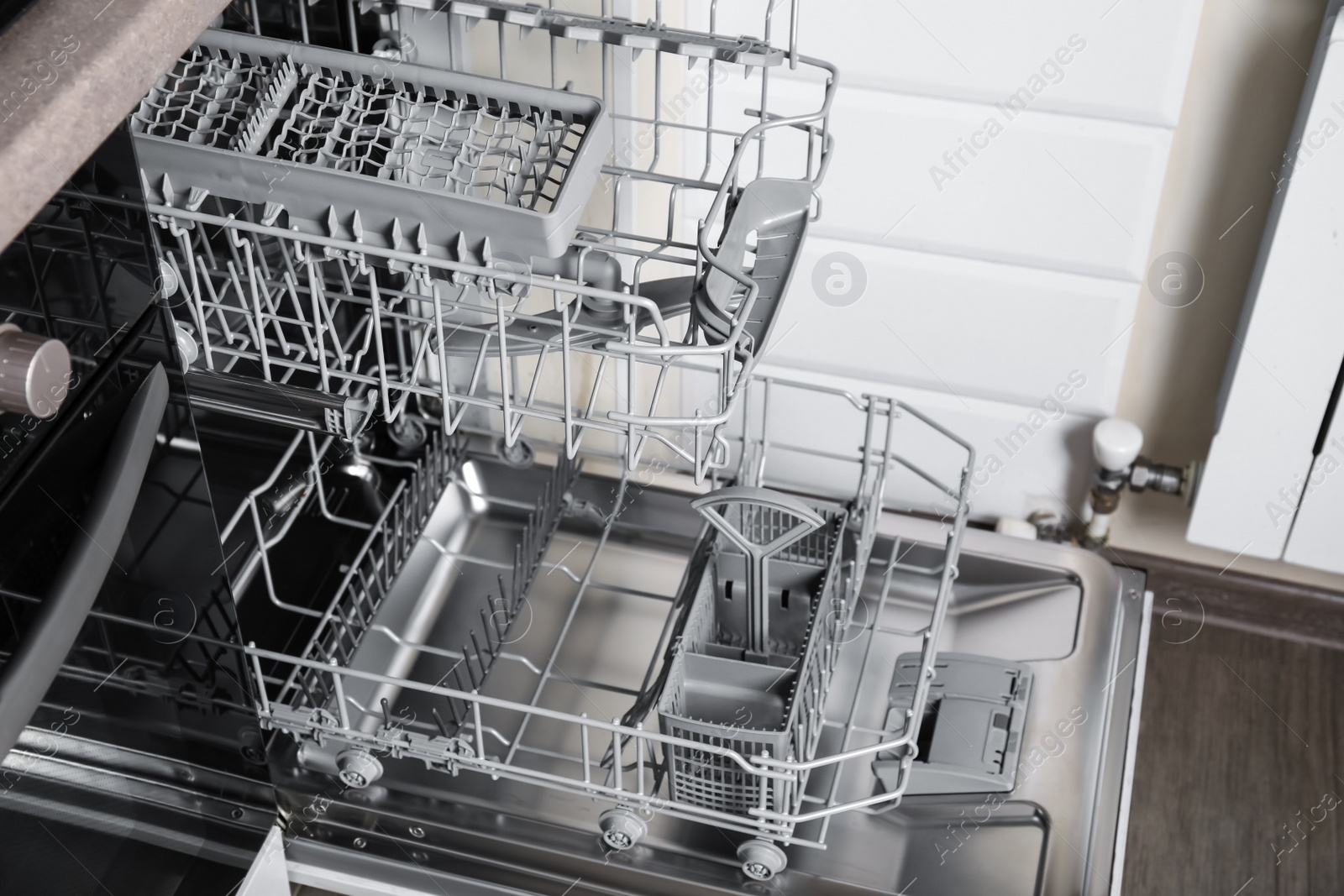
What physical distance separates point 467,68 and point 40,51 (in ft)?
2.21

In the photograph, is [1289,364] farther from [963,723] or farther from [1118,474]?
[963,723]

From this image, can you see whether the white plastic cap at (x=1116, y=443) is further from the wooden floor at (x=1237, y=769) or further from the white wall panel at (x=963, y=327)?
the wooden floor at (x=1237, y=769)

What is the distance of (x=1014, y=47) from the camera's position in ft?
4.34

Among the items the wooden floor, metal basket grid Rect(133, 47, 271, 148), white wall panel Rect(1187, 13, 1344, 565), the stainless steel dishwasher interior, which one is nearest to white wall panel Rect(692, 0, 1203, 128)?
white wall panel Rect(1187, 13, 1344, 565)

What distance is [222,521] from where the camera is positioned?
1047 millimetres

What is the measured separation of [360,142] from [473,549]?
1.75 feet

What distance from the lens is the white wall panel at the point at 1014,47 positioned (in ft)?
4.22

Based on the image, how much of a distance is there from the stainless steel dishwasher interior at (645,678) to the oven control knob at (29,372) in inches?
20.4

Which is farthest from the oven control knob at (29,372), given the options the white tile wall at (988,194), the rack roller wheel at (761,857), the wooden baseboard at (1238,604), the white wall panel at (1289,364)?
the wooden baseboard at (1238,604)

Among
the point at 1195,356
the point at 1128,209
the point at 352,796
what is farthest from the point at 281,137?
the point at 1195,356

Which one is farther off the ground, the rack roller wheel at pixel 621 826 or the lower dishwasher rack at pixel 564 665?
the lower dishwasher rack at pixel 564 665

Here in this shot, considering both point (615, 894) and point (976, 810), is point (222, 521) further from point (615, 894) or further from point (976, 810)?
point (976, 810)

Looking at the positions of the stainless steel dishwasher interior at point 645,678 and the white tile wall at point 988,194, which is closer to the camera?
the stainless steel dishwasher interior at point 645,678

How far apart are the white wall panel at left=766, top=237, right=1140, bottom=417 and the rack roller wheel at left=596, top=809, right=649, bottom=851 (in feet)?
2.36
